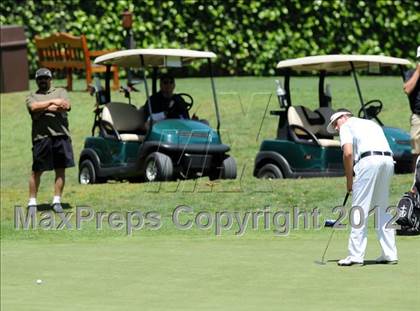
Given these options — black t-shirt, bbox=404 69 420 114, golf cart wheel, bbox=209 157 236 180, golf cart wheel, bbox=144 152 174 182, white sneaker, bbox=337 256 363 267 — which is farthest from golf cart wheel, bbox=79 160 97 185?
white sneaker, bbox=337 256 363 267

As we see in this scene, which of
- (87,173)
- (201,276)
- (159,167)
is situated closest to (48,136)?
(159,167)

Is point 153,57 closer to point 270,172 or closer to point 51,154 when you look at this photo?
point 270,172

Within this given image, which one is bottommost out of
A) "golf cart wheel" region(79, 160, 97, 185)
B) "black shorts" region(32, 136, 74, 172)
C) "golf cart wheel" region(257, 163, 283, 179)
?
"golf cart wheel" region(79, 160, 97, 185)

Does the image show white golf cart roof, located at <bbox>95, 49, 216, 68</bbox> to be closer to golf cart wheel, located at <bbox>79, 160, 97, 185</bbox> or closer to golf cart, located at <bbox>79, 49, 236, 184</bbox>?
golf cart, located at <bbox>79, 49, 236, 184</bbox>

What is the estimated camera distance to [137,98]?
2441 centimetres

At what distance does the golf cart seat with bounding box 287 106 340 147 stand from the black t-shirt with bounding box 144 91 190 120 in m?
1.59

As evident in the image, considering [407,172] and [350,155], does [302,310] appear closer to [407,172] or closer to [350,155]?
[350,155]

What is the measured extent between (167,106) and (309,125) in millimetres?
2000

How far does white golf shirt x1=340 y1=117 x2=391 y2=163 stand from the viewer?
1166cm

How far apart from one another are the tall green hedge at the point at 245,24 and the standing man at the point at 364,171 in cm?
1631

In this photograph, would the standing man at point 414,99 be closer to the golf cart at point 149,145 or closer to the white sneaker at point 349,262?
the golf cart at point 149,145

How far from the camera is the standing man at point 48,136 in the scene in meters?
16.5

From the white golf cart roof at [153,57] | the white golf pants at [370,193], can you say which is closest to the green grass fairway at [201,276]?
the white golf pants at [370,193]

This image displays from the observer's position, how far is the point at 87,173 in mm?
19875
